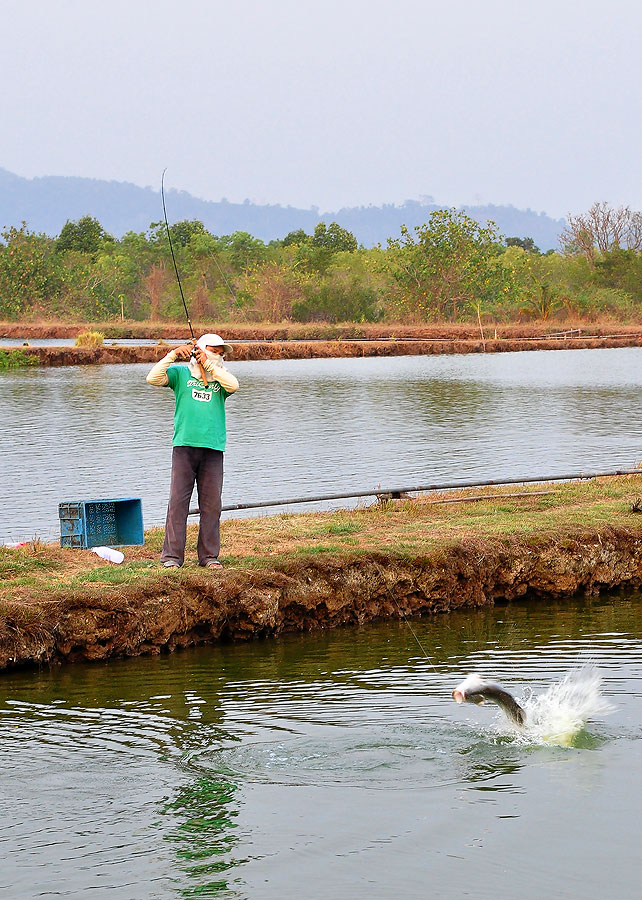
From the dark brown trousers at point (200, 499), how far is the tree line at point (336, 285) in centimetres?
5844

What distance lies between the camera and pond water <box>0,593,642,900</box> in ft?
18.6

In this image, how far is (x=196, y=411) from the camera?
9406 mm

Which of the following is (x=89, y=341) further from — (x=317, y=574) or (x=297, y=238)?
(x=297, y=238)

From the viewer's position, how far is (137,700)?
8.07 metres

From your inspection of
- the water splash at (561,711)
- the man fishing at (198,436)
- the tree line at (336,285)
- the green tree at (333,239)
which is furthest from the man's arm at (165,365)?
the green tree at (333,239)

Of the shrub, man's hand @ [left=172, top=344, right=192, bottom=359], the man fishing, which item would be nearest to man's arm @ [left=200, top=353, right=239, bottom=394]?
the man fishing

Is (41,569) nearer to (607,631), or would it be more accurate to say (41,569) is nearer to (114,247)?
(607,631)

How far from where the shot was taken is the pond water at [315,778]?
5680mm

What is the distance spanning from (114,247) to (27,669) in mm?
83143

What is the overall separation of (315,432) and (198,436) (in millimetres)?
15923

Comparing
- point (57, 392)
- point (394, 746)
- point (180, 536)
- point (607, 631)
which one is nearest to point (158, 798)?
point (394, 746)

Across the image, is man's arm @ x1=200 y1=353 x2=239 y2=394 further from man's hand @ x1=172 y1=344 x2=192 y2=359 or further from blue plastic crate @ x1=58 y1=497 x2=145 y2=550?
blue plastic crate @ x1=58 y1=497 x2=145 y2=550

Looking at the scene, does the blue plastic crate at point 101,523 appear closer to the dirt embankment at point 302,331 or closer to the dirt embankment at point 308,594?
the dirt embankment at point 308,594

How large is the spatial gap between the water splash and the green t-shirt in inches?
127
